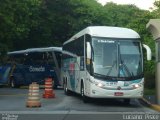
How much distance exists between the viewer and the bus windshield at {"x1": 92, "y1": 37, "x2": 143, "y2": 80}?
2195cm

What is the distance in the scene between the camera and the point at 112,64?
22.0 m

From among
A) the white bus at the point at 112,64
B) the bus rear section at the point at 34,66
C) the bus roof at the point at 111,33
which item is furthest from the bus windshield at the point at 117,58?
the bus rear section at the point at 34,66

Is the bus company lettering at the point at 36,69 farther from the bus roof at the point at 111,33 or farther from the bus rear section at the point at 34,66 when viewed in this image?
the bus roof at the point at 111,33

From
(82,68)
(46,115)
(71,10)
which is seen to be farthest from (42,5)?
(46,115)

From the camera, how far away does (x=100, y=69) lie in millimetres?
21969

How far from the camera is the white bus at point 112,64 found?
2172 cm

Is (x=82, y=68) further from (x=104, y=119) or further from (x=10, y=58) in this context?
(x=10, y=58)

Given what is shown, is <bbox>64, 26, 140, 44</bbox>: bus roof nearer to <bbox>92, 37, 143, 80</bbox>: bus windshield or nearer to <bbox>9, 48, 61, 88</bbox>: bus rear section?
<bbox>92, 37, 143, 80</bbox>: bus windshield

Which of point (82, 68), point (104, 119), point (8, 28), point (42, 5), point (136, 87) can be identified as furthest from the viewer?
point (42, 5)

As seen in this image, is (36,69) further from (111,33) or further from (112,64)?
(112,64)

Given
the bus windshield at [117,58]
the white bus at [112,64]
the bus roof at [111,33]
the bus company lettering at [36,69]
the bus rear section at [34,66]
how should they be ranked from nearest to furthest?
the white bus at [112,64]
the bus windshield at [117,58]
the bus roof at [111,33]
the bus rear section at [34,66]
the bus company lettering at [36,69]

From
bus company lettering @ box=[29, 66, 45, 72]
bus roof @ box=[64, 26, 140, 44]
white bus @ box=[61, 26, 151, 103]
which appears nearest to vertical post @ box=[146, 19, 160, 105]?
white bus @ box=[61, 26, 151, 103]

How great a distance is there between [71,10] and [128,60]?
42.0 m

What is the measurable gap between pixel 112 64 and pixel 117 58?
0.37m
